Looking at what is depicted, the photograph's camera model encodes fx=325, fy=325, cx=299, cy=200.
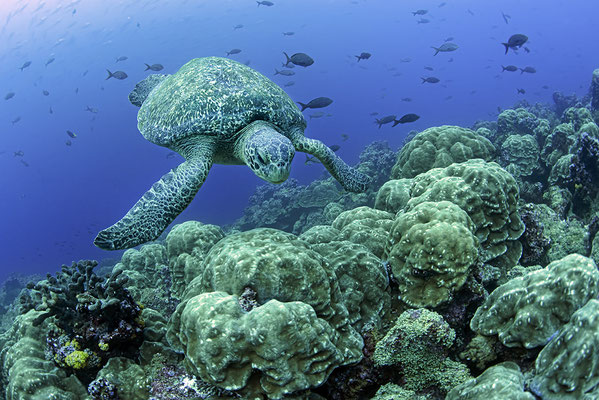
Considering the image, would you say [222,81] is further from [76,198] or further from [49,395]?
[76,198]

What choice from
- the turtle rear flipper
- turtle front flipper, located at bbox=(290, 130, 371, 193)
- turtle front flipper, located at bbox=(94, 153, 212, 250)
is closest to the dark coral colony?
turtle front flipper, located at bbox=(94, 153, 212, 250)

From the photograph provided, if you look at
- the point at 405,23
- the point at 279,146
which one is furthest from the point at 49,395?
the point at 405,23

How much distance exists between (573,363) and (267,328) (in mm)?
1880

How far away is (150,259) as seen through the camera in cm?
732

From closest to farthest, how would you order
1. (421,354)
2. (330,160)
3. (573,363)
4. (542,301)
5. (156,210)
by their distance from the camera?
1. (573,363)
2. (542,301)
3. (421,354)
4. (156,210)
5. (330,160)

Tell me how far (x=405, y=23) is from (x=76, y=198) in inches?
5732

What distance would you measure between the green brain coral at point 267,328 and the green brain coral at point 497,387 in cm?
88

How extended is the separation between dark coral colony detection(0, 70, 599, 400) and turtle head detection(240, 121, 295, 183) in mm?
961

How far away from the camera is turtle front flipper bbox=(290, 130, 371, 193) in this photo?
5.43m

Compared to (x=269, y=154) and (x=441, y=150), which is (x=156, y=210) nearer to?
(x=269, y=154)

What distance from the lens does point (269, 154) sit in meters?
4.23

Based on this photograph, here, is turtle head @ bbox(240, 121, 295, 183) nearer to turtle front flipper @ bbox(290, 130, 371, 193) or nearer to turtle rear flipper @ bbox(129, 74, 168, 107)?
turtle front flipper @ bbox(290, 130, 371, 193)

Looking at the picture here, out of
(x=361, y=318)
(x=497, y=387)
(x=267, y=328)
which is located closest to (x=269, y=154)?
(x=361, y=318)

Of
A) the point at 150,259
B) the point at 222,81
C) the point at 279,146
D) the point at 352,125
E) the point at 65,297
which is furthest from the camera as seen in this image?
the point at 352,125
